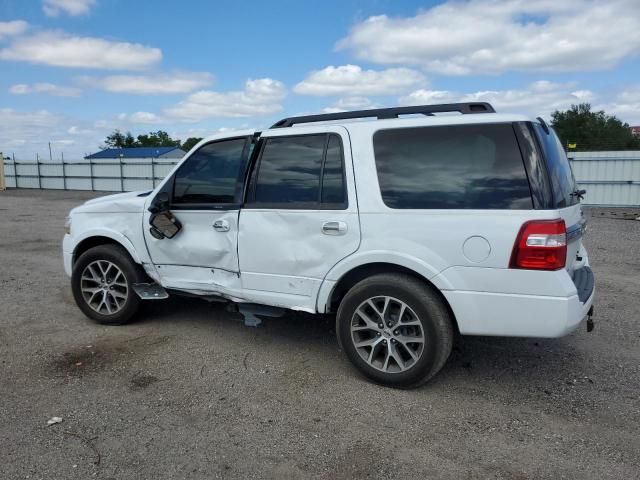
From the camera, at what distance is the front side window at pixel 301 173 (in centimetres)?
393

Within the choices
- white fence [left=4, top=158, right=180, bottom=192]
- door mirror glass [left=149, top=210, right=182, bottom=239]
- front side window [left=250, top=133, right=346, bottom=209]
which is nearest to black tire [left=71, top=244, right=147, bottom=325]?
door mirror glass [left=149, top=210, right=182, bottom=239]

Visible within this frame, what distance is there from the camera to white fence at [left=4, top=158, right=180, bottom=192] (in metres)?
28.9

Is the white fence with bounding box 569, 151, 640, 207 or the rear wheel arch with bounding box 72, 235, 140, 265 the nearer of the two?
the rear wheel arch with bounding box 72, 235, 140, 265

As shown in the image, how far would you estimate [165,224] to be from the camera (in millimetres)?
4645

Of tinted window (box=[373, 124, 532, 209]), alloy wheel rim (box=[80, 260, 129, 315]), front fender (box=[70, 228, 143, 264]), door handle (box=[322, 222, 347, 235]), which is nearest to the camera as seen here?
tinted window (box=[373, 124, 532, 209])

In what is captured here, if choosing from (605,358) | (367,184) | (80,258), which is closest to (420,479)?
(367,184)

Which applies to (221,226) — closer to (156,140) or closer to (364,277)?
(364,277)

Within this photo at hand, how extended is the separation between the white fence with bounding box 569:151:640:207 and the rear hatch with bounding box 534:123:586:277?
615 inches

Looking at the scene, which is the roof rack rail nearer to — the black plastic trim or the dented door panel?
the dented door panel

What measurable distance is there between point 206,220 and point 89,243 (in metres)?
1.60

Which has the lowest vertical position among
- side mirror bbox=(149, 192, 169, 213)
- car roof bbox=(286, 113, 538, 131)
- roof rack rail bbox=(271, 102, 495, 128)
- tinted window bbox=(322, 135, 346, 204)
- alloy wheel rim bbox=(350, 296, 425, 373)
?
alloy wheel rim bbox=(350, 296, 425, 373)

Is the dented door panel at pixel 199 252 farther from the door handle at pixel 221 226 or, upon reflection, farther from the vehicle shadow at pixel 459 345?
the vehicle shadow at pixel 459 345

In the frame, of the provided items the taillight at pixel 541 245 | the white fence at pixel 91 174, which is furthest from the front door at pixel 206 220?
the white fence at pixel 91 174

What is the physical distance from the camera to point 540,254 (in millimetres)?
3234
